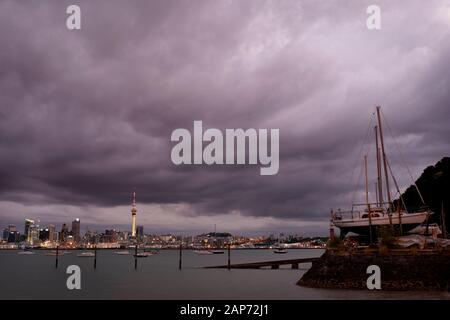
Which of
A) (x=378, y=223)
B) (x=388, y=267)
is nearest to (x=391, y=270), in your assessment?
(x=388, y=267)

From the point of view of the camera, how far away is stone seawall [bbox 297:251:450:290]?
162 ft

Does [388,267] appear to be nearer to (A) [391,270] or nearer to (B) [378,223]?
(A) [391,270]

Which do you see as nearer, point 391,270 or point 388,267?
point 391,270

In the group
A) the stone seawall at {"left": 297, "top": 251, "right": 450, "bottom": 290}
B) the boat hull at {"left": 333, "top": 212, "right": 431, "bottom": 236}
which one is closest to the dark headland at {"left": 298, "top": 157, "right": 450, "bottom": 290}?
the stone seawall at {"left": 297, "top": 251, "right": 450, "bottom": 290}

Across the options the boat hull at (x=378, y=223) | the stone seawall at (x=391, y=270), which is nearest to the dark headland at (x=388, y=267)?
the stone seawall at (x=391, y=270)

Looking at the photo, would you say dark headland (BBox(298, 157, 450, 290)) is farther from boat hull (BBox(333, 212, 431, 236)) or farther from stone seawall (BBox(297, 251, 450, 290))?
boat hull (BBox(333, 212, 431, 236))

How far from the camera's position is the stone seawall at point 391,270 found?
49469mm

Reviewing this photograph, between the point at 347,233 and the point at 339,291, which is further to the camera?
the point at 347,233

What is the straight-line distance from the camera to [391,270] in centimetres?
5188

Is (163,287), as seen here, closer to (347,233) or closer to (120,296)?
(120,296)

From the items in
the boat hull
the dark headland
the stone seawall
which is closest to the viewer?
the stone seawall
